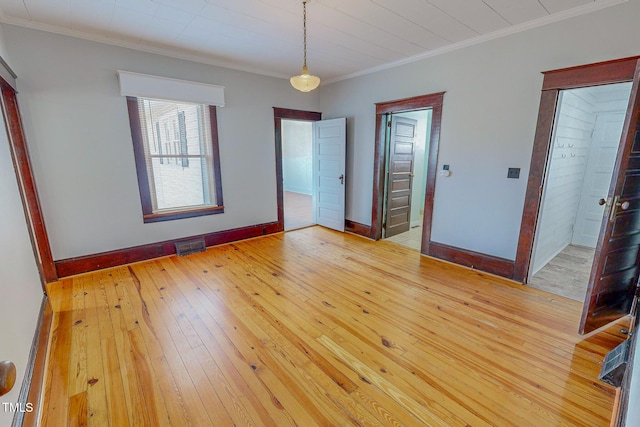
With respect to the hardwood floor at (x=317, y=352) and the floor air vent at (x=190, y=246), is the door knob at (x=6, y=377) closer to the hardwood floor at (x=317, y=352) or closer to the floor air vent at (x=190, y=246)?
the hardwood floor at (x=317, y=352)

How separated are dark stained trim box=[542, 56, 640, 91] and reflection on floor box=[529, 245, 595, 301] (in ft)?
6.68

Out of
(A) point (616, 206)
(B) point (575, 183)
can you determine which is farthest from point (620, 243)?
(B) point (575, 183)

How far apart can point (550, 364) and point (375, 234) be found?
286 centimetres

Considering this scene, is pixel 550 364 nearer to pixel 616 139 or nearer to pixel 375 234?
pixel 375 234

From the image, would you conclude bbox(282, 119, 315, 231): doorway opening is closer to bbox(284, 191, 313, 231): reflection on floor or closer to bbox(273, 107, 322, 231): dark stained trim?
bbox(284, 191, 313, 231): reflection on floor

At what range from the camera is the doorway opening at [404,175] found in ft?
14.7

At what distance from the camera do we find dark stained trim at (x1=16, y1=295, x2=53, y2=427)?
135 centimetres

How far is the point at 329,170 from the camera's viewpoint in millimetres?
5105

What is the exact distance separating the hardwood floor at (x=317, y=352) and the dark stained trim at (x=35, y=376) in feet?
0.23

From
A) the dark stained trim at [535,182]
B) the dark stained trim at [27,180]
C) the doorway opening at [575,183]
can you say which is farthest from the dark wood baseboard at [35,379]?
the doorway opening at [575,183]

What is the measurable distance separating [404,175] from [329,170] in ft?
4.41

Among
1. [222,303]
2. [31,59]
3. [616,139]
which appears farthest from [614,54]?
[31,59]

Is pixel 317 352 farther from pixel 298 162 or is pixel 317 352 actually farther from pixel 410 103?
pixel 298 162

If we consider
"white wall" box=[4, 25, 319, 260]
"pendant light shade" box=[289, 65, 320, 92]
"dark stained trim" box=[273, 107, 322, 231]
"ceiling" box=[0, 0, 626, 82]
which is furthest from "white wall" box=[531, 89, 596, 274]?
"white wall" box=[4, 25, 319, 260]
